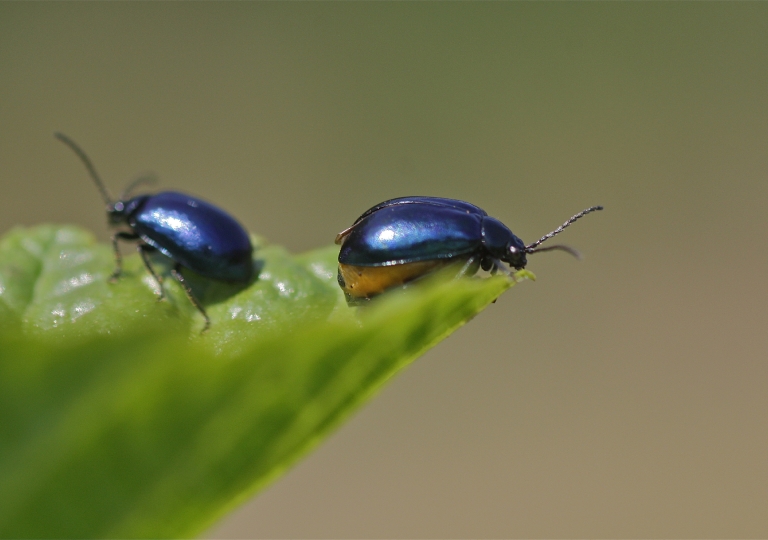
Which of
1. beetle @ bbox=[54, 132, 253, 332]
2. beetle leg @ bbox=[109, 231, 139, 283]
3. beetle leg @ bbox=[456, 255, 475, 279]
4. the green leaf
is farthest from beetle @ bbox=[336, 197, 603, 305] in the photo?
the green leaf

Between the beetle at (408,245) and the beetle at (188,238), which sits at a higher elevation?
the beetle at (188,238)

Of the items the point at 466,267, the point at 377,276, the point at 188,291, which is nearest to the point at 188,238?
the point at 188,291

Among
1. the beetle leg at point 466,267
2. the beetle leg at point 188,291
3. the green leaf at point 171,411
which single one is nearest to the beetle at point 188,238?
the beetle leg at point 188,291

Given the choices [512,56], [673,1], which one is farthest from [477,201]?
[673,1]

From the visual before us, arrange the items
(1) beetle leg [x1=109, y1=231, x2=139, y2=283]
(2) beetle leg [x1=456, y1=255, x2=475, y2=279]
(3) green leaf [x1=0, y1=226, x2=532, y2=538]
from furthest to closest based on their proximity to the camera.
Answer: (2) beetle leg [x1=456, y1=255, x2=475, y2=279] → (1) beetle leg [x1=109, y1=231, x2=139, y2=283] → (3) green leaf [x1=0, y1=226, x2=532, y2=538]

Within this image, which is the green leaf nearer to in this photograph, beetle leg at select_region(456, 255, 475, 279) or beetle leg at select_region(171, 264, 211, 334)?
beetle leg at select_region(171, 264, 211, 334)

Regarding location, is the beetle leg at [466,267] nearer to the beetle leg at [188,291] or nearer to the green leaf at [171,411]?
the beetle leg at [188,291]
